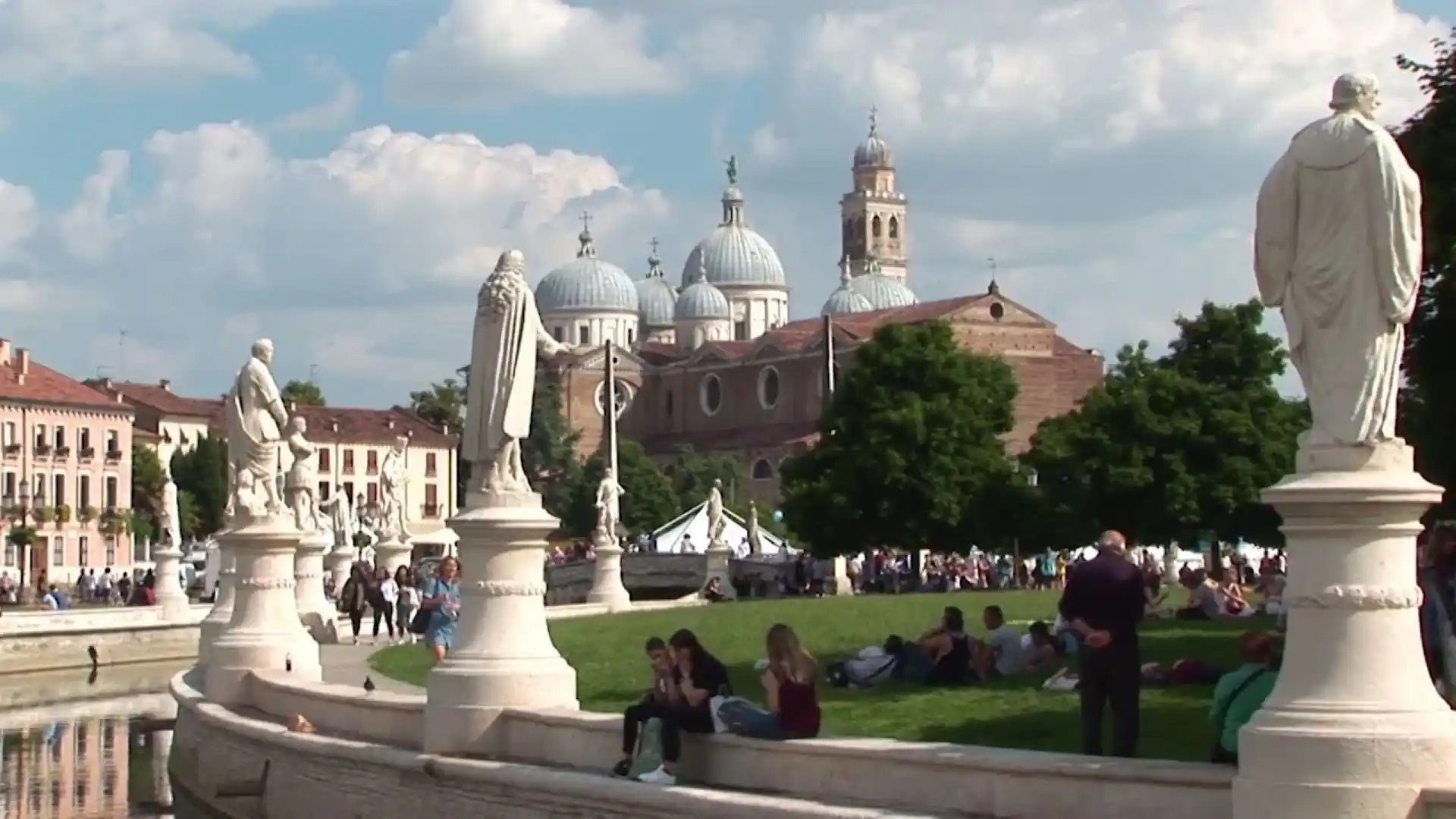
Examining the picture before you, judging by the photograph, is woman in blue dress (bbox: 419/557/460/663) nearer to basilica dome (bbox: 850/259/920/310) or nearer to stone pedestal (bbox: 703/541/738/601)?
stone pedestal (bbox: 703/541/738/601)

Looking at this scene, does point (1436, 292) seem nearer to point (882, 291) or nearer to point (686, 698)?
point (686, 698)

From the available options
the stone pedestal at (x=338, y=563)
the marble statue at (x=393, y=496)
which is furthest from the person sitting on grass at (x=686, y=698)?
the stone pedestal at (x=338, y=563)

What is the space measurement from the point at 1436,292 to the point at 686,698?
13152 mm

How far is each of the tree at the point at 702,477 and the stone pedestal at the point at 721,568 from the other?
65.5 m

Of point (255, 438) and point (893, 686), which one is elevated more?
point (255, 438)

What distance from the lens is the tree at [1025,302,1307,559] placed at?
65.3 metres

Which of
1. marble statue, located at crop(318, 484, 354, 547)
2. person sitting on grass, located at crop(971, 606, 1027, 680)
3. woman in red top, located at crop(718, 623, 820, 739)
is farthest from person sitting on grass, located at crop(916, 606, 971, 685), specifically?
marble statue, located at crop(318, 484, 354, 547)

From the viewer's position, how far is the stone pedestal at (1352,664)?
9.67 meters

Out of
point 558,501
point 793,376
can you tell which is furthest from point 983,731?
point 793,376

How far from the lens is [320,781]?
1788 cm

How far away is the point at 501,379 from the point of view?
54.3ft

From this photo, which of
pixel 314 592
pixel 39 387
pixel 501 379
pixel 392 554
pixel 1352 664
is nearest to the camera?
pixel 1352 664

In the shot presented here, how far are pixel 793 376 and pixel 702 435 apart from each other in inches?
410

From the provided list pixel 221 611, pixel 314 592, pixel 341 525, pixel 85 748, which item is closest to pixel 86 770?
pixel 85 748
